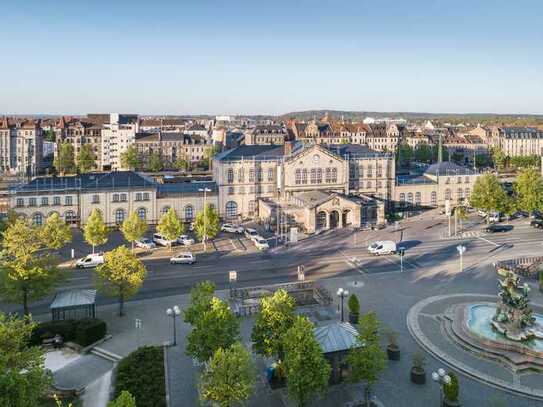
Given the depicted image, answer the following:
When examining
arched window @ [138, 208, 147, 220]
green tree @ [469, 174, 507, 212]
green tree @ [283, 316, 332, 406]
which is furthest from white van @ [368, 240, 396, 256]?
green tree @ [283, 316, 332, 406]

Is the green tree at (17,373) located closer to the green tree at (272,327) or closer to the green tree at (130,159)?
the green tree at (272,327)

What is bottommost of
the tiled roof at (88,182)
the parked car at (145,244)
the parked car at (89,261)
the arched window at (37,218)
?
the parked car at (89,261)

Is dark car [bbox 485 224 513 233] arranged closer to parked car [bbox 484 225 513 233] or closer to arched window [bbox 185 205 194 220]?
parked car [bbox 484 225 513 233]

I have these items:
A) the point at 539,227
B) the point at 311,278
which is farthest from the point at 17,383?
the point at 539,227

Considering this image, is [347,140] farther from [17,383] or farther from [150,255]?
[17,383]

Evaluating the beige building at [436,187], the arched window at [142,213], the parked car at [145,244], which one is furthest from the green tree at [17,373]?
the beige building at [436,187]
